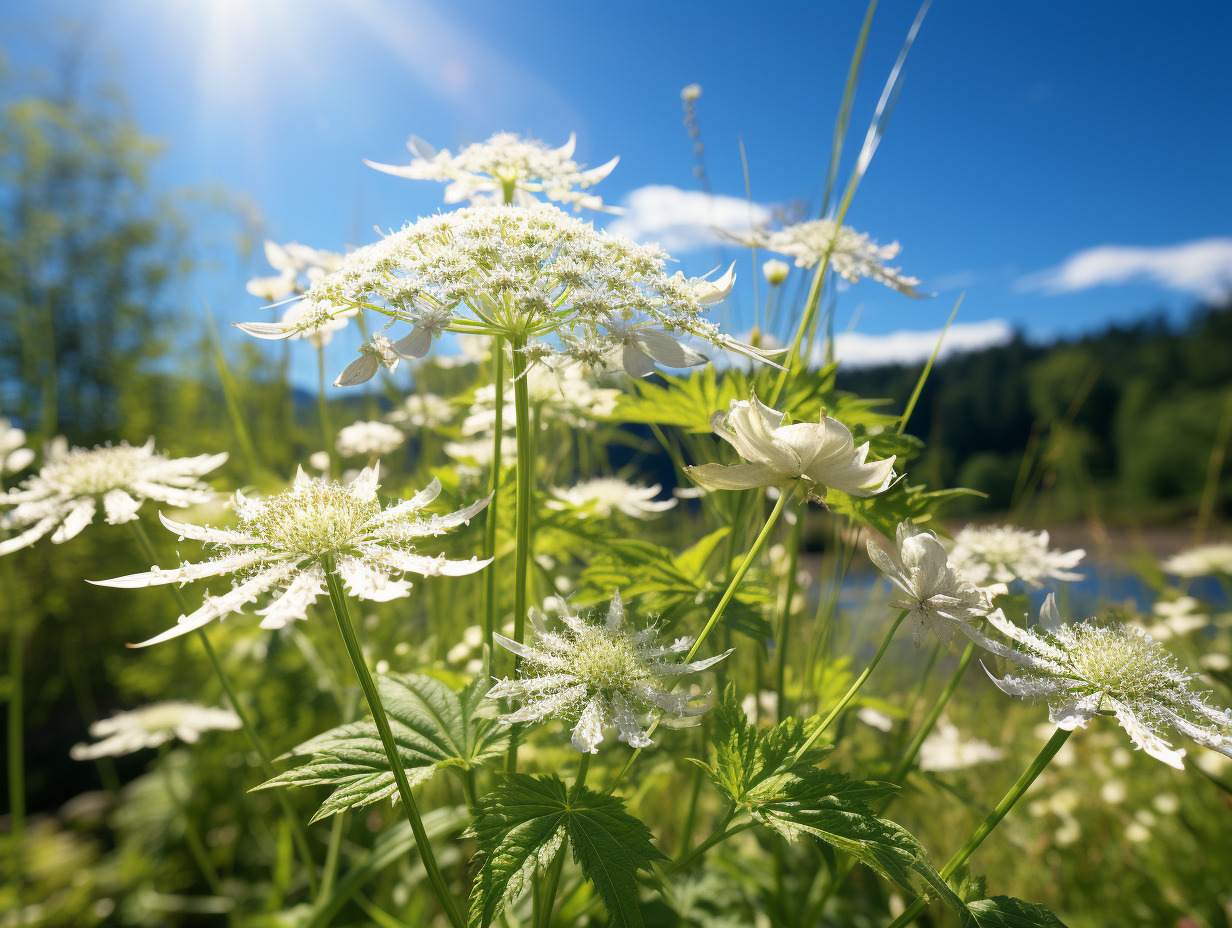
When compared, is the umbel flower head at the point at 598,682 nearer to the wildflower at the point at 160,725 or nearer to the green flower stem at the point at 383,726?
the green flower stem at the point at 383,726

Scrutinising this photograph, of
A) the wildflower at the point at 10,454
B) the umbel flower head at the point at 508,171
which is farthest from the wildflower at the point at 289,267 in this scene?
the wildflower at the point at 10,454

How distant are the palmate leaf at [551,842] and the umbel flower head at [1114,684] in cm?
42

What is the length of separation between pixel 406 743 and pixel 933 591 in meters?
0.61

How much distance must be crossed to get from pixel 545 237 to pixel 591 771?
2.87 feet

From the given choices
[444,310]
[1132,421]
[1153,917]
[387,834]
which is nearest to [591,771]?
[387,834]

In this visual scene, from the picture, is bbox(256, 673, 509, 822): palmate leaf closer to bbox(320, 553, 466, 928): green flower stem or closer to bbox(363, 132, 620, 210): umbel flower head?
bbox(320, 553, 466, 928): green flower stem

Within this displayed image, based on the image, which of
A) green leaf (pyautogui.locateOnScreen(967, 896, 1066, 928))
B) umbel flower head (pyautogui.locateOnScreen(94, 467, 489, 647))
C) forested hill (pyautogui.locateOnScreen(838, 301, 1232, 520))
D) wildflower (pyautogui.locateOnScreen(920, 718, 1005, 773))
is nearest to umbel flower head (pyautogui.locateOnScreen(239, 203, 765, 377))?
umbel flower head (pyautogui.locateOnScreen(94, 467, 489, 647))

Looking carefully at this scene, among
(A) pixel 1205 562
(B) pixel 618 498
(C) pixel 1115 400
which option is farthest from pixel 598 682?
(C) pixel 1115 400

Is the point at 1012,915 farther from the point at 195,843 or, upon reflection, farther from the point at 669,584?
the point at 195,843

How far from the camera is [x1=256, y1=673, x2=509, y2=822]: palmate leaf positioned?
637 millimetres

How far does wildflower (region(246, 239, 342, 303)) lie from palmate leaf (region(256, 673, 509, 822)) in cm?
92

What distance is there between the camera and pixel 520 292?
0.69 metres

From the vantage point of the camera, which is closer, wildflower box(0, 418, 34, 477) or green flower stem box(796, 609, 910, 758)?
green flower stem box(796, 609, 910, 758)

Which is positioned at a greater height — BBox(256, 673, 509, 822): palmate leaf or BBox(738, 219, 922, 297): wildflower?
BBox(738, 219, 922, 297): wildflower
